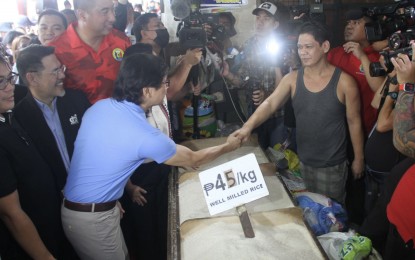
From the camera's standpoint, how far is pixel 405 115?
56.7 inches

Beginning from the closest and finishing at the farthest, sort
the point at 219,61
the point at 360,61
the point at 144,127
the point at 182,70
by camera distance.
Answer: the point at 144,127
the point at 182,70
the point at 360,61
the point at 219,61

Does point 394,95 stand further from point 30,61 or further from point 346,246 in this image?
point 30,61

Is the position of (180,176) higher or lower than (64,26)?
lower

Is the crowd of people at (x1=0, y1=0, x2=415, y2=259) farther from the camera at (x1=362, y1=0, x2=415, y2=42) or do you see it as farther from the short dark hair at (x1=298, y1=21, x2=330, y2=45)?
the camera at (x1=362, y1=0, x2=415, y2=42)

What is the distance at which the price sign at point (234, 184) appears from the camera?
1300mm

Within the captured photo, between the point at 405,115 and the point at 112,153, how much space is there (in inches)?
53.9

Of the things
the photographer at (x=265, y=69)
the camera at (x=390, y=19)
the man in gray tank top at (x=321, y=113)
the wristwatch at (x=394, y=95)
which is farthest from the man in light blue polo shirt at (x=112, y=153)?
the camera at (x=390, y=19)

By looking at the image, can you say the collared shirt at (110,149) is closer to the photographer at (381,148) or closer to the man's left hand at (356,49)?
the photographer at (381,148)

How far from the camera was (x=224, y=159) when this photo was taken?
2.08 m

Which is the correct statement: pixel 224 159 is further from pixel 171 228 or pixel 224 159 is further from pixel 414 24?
pixel 414 24

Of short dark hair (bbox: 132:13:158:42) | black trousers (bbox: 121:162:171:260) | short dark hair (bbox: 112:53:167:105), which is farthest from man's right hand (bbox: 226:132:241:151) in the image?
short dark hair (bbox: 132:13:158:42)

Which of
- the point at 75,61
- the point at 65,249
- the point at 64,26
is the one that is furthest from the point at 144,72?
the point at 64,26

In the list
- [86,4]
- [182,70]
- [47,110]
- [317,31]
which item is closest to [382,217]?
[317,31]

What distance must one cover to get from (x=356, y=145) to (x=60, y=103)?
1.96 meters
